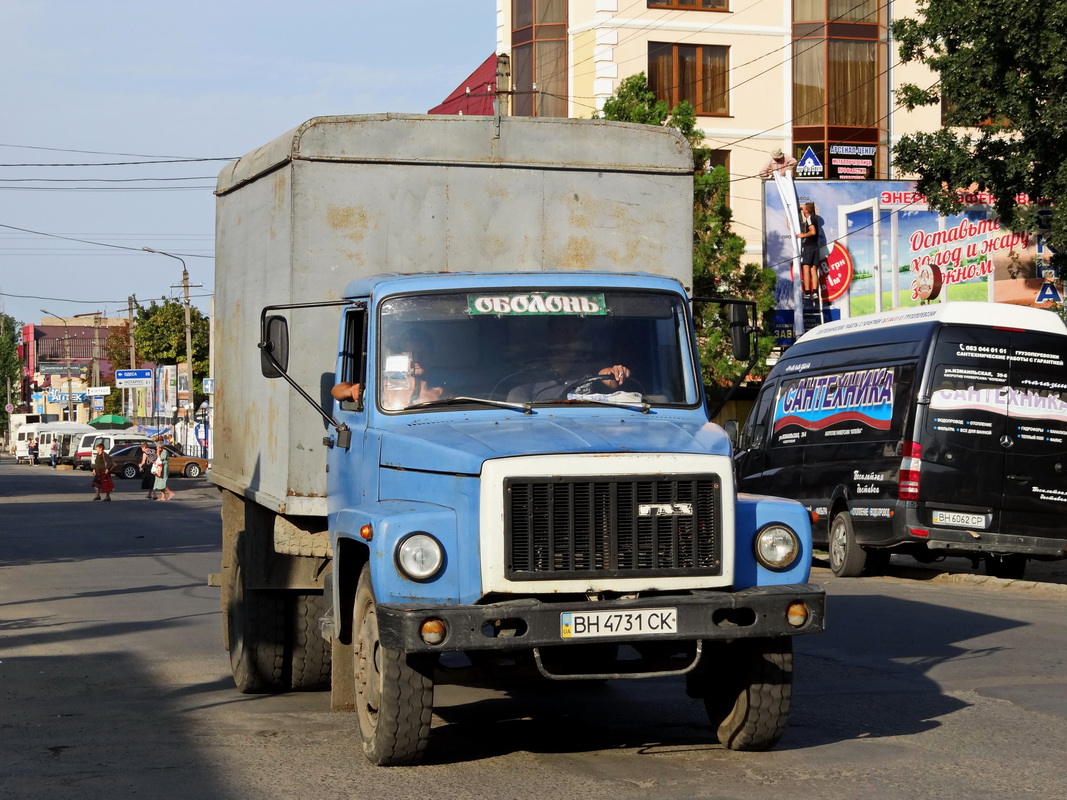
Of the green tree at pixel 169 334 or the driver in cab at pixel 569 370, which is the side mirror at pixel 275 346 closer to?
the driver in cab at pixel 569 370

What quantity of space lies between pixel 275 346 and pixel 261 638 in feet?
7.99

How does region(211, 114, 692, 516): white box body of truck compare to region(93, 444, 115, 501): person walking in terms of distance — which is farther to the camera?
region(93, 444, 115, 501): person walking

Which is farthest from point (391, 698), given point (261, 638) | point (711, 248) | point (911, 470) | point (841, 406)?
point (711, 248)

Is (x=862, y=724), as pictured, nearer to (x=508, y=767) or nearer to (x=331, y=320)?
(x=508, y=767)

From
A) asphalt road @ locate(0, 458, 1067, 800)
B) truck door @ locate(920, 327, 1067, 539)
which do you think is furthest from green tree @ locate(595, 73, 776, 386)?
asphalt road @ locate(0, 458, 1067, 800)

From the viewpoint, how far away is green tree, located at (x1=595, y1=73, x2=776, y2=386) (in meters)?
32.5

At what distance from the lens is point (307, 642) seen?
9953 millimetres

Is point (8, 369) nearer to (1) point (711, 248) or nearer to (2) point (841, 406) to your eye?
(1) point (711, 248)

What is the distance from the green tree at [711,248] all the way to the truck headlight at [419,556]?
2531 centimetres

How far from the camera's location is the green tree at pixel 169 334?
90.1m

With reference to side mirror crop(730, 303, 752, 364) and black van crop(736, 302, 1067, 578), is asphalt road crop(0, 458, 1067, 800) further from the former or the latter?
black van crop(736, 302, 1067, 578)

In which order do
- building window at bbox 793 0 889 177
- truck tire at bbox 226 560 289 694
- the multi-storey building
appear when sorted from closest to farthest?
truck tire at bbox 226 560 289 694
the multi-storey building
building window at bbox 793 0 889 177

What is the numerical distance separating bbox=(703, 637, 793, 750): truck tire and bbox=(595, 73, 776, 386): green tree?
24.4 metres

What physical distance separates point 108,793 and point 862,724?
→ 412cm
